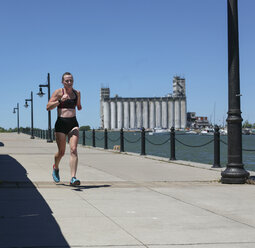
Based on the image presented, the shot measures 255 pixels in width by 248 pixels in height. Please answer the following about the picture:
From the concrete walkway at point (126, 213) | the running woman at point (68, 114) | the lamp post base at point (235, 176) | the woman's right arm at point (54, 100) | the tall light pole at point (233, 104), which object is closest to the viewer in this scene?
the concrete walkway at point (126, 213)

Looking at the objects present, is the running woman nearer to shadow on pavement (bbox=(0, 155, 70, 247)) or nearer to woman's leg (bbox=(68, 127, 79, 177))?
woman's leg (bbox=(68, 127, 79, 177))

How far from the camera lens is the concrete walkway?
4742 mm

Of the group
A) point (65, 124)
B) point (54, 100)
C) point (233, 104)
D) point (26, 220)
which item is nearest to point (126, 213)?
point (26, 220)

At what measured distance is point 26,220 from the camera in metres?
5.61

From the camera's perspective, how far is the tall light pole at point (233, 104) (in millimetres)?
9633

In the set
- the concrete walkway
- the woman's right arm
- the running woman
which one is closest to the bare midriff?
the running woman

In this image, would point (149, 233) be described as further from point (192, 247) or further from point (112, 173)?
point (112, 173)

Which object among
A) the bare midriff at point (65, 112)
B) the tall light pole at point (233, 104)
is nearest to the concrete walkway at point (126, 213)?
the tall light pole at point (233, 104)

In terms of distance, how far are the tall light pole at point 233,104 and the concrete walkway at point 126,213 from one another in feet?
1.20

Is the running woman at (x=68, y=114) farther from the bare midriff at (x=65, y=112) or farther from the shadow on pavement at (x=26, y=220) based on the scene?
the shadow on pavement at (x=26, y=220)

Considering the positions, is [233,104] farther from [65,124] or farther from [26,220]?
[26,220]

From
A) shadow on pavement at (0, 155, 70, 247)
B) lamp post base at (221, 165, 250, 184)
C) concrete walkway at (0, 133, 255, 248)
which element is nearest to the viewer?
shadow on pavement at (0, 155, 70, 247)

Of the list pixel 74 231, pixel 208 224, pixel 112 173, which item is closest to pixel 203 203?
pixel 208 224

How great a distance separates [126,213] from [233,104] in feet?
14.2
